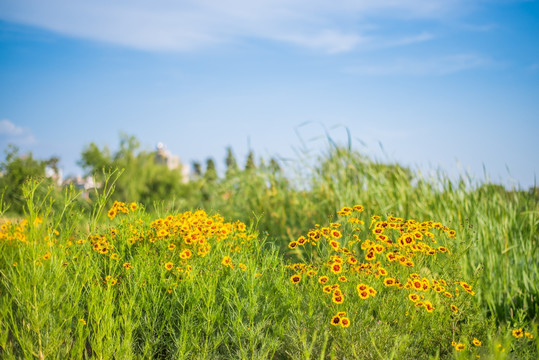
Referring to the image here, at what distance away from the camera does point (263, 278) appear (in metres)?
3.30

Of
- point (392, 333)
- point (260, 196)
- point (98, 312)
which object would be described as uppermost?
point (260, 196)

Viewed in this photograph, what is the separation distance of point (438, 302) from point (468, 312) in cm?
24

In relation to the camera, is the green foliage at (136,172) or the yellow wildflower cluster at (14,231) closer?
the yellow wildflower cluster at (14,231)

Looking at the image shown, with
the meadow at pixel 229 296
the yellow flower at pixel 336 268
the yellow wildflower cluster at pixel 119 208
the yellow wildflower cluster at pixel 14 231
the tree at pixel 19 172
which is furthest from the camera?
the tree at pixel 19 172

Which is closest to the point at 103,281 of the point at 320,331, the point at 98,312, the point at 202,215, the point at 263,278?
the point at 98,312

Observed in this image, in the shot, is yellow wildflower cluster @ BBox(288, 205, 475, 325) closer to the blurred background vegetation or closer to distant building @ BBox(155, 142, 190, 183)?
the blurred background vegetation

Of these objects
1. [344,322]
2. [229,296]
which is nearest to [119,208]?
[229,296]

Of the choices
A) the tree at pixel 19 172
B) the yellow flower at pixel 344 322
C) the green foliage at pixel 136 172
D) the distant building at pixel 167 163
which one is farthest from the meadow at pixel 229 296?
the distant building at pixel 167 163

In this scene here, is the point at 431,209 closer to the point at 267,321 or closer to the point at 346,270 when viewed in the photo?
the point at 346,270

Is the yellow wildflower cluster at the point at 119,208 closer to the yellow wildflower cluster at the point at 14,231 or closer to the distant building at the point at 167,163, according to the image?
the yellow wildflower cluster at the point at 14,231

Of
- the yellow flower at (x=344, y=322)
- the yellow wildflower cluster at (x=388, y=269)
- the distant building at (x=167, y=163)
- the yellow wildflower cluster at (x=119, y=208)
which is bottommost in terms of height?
the yellow flower at (x=344, y=322)

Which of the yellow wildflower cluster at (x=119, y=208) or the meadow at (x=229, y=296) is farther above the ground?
the yellow wildflower cluster at (x=119, y=208)

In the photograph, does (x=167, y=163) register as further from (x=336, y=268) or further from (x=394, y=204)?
(x=336, y=268)

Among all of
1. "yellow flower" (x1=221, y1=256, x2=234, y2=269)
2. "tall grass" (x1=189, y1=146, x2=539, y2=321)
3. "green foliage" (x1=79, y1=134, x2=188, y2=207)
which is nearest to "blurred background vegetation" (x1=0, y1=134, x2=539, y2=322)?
"tall grass" (x1=189, y1=146, x2=539, y2=321)
